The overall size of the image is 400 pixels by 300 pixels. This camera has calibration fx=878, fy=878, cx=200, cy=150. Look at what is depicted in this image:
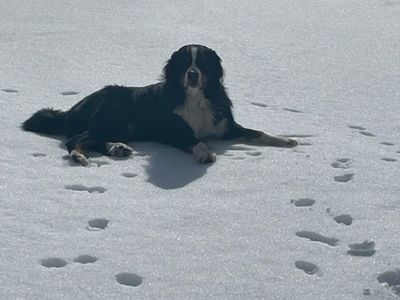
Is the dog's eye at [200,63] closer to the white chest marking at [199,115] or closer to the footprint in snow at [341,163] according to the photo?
the white chest marking at [199,115]

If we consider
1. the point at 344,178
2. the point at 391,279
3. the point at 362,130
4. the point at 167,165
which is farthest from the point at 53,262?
the point at 362,130

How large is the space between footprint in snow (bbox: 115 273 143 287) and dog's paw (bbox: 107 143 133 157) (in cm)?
244

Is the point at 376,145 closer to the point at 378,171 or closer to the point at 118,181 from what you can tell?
the point at 378,171

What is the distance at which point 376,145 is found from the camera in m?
8.11

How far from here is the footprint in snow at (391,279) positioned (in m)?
4.98

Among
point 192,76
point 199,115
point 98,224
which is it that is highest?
point 192,76

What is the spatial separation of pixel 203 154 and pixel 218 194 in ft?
2.87

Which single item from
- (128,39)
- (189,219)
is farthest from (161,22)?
(189,219)

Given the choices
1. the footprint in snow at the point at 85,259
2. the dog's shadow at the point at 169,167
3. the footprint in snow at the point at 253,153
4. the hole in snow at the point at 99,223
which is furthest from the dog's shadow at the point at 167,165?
the footprint in snow at the point at 85,259

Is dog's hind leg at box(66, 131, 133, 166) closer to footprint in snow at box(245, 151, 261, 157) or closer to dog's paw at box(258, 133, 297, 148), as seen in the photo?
footprint in snow at box(245, 151, 261, 157)

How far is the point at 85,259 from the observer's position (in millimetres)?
5145

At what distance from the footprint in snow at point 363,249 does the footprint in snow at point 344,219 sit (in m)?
0.39

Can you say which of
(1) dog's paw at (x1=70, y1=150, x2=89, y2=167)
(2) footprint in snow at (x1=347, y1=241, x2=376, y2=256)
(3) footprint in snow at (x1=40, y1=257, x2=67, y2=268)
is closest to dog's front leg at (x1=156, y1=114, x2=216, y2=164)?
(1) dog's paw at (x1=70, y1=150, x2=89, y2=167)

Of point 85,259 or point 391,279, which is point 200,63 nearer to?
point 85,259
